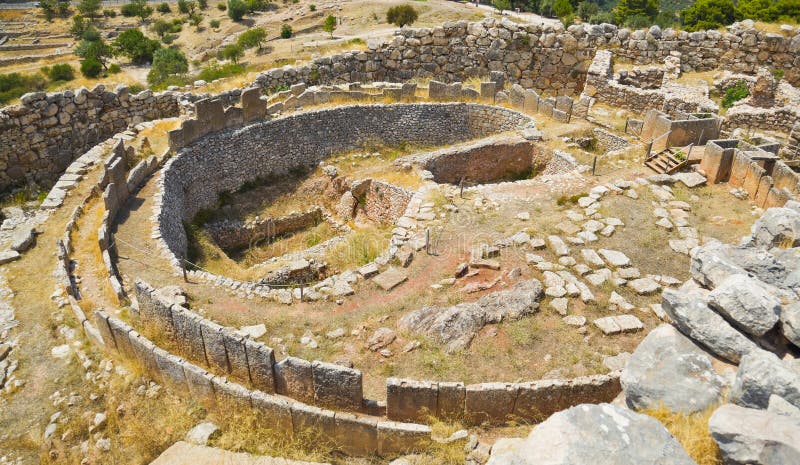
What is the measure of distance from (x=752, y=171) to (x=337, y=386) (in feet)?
40.6

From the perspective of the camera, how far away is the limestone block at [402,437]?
8.25 meters

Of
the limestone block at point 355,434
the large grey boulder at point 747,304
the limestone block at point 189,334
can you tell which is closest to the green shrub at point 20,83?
the limestone block at point 189,334

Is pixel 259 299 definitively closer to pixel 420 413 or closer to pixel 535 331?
pixel 420 413

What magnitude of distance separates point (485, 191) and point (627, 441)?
1104cm

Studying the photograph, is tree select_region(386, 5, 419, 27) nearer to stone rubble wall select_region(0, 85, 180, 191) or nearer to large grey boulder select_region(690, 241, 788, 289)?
stone rubble wall select_region(0, 85, 180, 191)

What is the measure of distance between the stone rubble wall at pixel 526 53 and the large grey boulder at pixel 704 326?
1869 centimetres

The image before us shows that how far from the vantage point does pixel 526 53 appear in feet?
81.9

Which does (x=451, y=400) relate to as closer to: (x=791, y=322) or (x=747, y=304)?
(x=747, y=304)

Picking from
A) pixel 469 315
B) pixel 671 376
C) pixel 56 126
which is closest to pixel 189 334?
pixel 469 315

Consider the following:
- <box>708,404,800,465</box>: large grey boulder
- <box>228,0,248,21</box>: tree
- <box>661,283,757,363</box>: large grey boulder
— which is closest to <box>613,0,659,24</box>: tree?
<box>228,0,248,21</box>: tree

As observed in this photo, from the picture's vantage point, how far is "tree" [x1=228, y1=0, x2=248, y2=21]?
68812mm

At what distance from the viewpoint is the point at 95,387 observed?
970cm

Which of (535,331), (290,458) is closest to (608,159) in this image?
(535,331)

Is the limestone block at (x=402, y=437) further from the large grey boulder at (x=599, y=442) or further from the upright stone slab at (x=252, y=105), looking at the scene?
the upright stone slab at (x=252, y=105)
